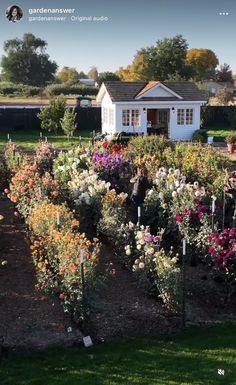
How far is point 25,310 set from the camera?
720 cm

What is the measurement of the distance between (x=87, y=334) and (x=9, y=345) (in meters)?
1.00

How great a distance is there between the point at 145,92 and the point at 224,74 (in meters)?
74.5

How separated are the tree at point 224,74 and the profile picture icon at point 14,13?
84303 mm

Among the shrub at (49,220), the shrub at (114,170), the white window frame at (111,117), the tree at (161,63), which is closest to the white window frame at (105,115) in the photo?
the white window frame at (111,117)

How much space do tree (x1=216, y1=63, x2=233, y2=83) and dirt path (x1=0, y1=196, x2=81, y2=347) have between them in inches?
3731

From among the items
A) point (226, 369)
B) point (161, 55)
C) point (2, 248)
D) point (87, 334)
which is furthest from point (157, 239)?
point (161, 55)

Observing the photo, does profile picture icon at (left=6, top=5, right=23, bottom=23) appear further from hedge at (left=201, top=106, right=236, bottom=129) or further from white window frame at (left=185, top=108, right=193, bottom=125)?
hedge at (left=201, top=106, right=236, bottom=129)

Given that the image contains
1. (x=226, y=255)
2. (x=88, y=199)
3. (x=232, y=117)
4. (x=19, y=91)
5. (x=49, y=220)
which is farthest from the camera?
(x=19, y=91)

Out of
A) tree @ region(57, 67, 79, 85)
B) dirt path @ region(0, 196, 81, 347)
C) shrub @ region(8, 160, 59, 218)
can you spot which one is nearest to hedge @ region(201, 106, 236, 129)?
shrub @ region(8, 160, 59, 218)

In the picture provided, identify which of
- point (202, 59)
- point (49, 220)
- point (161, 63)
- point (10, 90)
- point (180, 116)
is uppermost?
point (202, 59)

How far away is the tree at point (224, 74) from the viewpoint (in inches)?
3885

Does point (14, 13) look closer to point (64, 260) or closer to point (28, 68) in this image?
point (64, 260)

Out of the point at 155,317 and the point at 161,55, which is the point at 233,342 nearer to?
the point at 155,317

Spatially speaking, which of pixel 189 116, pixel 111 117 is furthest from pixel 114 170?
pixel 189 116
